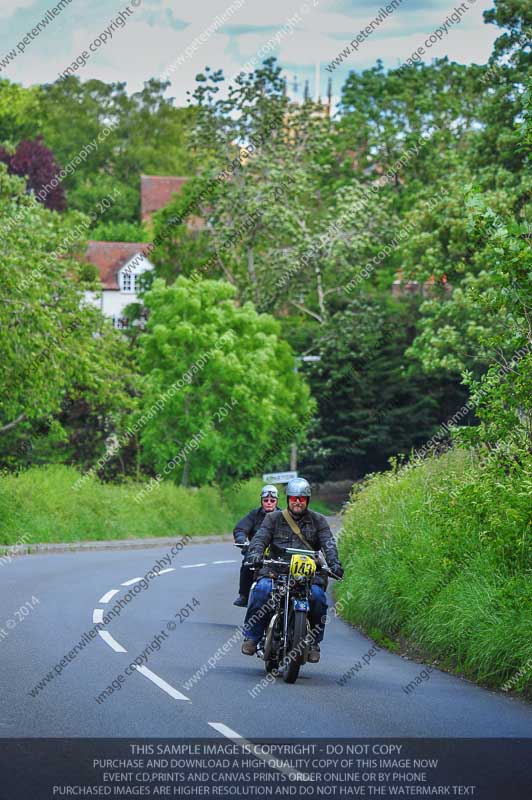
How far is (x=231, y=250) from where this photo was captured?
64.4m

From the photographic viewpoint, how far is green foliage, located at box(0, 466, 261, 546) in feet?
128

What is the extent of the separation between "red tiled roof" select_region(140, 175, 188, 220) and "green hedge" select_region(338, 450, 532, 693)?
246ft

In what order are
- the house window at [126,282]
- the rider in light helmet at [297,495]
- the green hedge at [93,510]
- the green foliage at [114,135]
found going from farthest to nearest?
the green foliage at [114,135] < the house window at [126,282] < the green hedge at [93,510] < the rider in light helmet at [297,495]

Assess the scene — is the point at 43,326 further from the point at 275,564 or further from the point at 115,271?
the point at 115,271

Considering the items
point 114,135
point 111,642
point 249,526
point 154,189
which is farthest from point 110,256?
point 111,642

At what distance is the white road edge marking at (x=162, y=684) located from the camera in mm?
12125

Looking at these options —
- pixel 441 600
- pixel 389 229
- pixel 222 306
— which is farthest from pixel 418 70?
pixel 441 600

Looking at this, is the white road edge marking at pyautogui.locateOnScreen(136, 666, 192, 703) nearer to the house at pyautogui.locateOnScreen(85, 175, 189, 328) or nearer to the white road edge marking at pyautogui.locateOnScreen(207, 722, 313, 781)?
the white road edge marking at pyautogui.locateOnScreen(207, 722, 313, 781)

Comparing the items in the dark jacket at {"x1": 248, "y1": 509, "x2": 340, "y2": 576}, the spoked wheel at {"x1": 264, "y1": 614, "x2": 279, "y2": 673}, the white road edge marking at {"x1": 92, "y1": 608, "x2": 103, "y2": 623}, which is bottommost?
the white road edge marking at {"x1": 92, "y1": 608, "x2": 103, "y2": 623}

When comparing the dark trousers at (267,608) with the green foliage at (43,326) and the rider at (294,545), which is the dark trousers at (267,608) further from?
the green foliage at (43,326)

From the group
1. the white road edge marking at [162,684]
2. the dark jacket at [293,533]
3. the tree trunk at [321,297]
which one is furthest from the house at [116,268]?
the white road edge marking at [162,684]

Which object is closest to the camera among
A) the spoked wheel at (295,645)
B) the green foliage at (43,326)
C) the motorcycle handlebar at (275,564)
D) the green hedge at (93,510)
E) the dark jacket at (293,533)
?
the spoked wheel at (295,645)

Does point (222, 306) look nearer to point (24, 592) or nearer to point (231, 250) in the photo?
point (231, 250)

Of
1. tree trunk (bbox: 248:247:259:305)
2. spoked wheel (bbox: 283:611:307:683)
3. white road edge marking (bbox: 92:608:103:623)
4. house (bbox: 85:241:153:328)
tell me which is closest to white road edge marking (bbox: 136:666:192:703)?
spoked wheel (bbox: 283:611:307:683)
